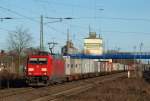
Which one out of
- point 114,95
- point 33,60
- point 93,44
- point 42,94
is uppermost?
point 93,44

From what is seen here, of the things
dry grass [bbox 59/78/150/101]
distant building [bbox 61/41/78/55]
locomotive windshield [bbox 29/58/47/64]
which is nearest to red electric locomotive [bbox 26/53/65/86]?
locomotive windshield [bbox 29/58/47/64]

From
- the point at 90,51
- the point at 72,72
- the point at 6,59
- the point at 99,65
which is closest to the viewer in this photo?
the point at 72,72

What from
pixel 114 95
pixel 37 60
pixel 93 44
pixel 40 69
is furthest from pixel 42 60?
pixel 93 44

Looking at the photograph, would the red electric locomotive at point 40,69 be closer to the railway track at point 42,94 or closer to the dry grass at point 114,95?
the railway track at point 42,94

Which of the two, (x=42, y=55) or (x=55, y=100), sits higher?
(x=42, y=55)

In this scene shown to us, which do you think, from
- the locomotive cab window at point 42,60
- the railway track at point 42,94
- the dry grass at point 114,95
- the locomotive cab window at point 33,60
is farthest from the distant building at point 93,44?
the dry grass at point 114,95

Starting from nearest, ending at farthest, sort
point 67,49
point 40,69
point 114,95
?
1. point 114,95
2. point 40,69
3. point 67,49

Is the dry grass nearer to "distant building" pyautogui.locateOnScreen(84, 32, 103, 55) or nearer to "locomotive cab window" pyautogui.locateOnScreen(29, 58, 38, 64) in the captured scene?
"locomotive cab window" pyautogui.locateOnScreen(29, 58, 38, 64)

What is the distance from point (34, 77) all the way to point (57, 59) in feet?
16.6

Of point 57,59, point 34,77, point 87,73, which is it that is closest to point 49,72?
point 34,77

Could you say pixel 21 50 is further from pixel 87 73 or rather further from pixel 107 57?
pixel 107 57

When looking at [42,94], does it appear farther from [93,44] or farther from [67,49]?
[93,44]

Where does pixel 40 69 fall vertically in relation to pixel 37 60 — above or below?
below

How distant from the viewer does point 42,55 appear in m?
39.8
